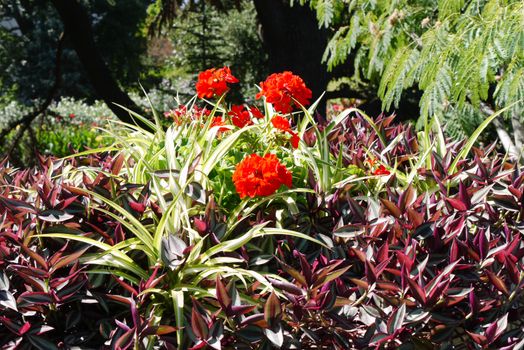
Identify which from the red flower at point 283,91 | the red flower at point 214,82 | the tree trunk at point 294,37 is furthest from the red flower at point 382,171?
the tree trunk at point 294,37

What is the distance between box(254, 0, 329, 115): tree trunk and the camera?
683 centimetres

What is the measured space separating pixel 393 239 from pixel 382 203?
142mm

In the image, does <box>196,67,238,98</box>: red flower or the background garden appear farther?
<box>196,67,238,98</box>: red flower

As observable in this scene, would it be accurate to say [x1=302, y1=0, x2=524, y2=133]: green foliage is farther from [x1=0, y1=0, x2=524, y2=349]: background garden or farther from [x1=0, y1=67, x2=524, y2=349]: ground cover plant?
[x1=0, y1=67, x2=524, y2=349]: ground cover plant

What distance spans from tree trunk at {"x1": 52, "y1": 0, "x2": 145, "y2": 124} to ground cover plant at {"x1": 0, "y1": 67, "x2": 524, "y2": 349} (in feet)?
13.7

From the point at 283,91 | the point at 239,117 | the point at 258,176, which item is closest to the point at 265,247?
the point at 258,176

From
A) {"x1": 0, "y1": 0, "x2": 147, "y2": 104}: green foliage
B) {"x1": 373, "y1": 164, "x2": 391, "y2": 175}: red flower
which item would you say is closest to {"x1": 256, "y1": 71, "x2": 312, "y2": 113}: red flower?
{"x1": 373, "y1": 164, "x2": 391, "y2": 175}: red flower

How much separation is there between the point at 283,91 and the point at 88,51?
14.2 ft

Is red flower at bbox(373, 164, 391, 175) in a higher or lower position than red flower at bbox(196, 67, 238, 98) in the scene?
lower

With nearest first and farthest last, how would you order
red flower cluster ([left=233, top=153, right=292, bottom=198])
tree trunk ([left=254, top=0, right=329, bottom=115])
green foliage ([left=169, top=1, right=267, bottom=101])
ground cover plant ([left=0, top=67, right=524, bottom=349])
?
→ ground cover plant ([left=0, top=67, right=524, bottom=349])
red flower cluster ([left=233, top=153, right=292, bottom=198])
tree trunk ([left=254, top=0, right=329, bottom=115])
green foliage ([left=169, top=1, right=267, bottom=101])

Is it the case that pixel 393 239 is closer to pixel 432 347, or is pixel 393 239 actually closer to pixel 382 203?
pixel 382 203

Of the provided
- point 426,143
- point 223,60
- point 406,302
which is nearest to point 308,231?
point 406,302

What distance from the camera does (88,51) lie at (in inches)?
259

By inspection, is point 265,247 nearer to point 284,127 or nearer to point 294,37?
point 284,127
